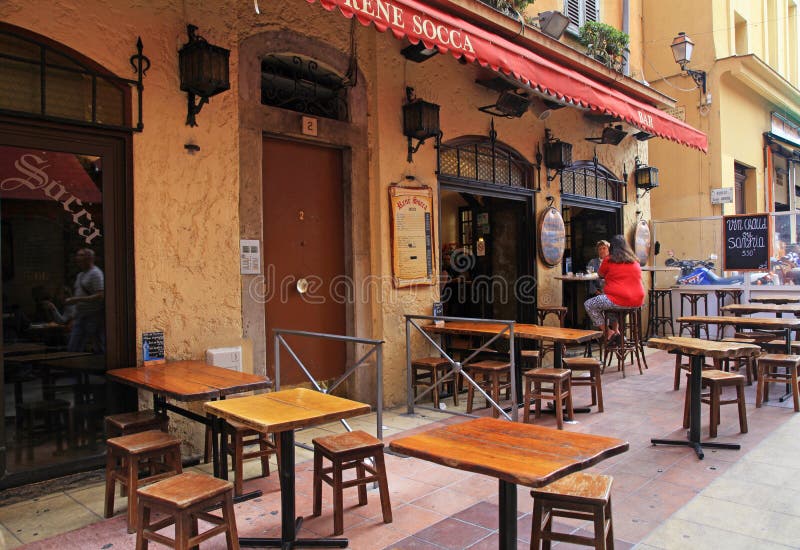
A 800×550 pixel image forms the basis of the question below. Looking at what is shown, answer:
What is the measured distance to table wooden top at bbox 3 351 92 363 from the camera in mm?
4195

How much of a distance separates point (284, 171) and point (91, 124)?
73.8 inches

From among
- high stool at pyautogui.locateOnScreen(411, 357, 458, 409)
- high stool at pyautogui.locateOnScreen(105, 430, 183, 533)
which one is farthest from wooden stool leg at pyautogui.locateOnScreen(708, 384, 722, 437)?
high stool at pyautogui.locateOnScreen(105, 430, 183, 533)

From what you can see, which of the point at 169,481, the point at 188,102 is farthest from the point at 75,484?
the point at 188,102

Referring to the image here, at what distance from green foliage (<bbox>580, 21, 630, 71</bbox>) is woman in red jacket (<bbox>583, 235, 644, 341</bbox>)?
319 centimetres

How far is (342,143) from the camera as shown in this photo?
20.4ft

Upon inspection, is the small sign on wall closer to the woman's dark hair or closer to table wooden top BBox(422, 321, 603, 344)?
the woman's dark hair

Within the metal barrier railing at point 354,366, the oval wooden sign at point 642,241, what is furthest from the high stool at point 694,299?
the metal barrier railing at point 354,366

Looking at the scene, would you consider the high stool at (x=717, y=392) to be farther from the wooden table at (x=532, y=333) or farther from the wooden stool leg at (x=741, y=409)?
the wooden table at (x=532, y=333)

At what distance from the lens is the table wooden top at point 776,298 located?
920 cm

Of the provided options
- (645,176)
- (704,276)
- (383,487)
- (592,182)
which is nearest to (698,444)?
(383,487)

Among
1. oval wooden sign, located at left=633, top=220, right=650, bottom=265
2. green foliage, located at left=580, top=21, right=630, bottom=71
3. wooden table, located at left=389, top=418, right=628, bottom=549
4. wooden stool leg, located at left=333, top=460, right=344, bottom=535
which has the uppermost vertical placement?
green foliage, located at left=580, top=21, right=630, bottom=71

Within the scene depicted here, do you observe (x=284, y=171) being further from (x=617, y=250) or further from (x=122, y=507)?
(x=617, y=250)

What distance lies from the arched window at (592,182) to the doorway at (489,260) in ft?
3.59

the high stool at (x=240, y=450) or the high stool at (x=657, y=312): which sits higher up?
the high stool at (x=657, y=312)
